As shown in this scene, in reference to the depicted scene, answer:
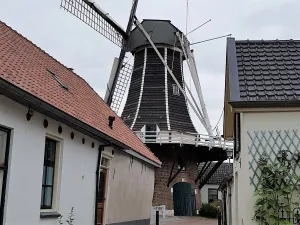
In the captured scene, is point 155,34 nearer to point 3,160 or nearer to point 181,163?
point 181,163

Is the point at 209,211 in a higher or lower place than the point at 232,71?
lower

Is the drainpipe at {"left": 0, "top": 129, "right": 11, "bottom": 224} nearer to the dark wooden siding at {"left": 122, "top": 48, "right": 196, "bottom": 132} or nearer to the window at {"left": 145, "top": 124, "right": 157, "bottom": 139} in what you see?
the window at {"left": 145, "top": 124, "right": 157, "bottom": 139}

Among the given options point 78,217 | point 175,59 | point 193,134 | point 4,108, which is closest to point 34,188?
point 4,108

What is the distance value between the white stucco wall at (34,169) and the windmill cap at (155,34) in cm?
1803

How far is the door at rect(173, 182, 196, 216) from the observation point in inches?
1080

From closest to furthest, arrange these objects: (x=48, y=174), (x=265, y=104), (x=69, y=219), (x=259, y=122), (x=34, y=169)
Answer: (x=34, y=169), (x=265, y=104), (x=259, y=122), (x=48, y=174), (x=69, y=219)

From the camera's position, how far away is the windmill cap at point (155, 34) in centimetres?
2738

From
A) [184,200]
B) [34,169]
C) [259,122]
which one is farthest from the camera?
[184,200]

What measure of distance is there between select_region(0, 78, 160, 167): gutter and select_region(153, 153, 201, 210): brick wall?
1481cm

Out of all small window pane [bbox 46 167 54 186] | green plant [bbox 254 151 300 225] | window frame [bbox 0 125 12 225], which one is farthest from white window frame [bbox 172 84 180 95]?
window frame [bbox 0 125 12 225]

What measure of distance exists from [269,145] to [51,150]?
Answer: 12.7ft

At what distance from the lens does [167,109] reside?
87.0 feet

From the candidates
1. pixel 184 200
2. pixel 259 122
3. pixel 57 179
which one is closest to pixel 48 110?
pixel 57 179

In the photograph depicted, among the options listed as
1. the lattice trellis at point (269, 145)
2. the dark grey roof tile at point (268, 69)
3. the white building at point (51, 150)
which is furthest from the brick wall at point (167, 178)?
the lattice trellis at point (269, 145)
